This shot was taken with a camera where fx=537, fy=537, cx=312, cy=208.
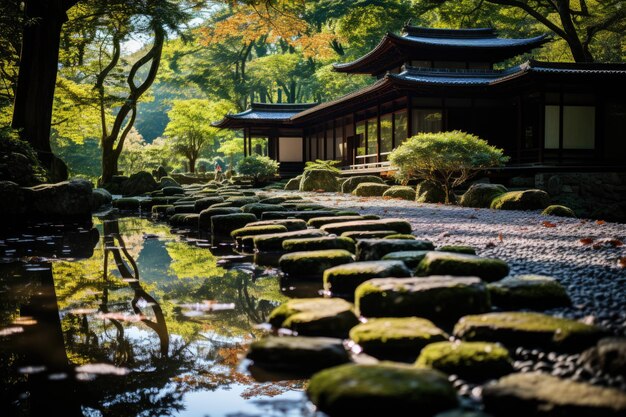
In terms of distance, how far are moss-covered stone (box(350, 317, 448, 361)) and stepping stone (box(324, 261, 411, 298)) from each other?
0.93 meters

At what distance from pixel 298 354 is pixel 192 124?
3202 centimetres

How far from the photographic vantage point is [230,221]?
795 cm

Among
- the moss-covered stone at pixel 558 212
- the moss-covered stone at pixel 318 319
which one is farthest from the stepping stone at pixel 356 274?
the moss-covered stone at pixel 558 212

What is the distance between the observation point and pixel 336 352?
2.52 metres

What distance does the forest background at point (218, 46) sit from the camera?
14898 millimetres

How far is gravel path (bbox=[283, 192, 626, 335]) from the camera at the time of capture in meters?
2.99

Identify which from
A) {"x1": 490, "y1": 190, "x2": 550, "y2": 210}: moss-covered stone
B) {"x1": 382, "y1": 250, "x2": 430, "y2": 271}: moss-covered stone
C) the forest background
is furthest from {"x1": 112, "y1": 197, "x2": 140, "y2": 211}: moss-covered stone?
{"x1": 382, "y1": 250, "x2": 430, "y2": 271}: moss-covered stone

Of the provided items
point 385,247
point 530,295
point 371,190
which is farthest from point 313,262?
point 371,190

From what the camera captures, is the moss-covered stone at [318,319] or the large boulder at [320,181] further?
the large boulder at [320,181]

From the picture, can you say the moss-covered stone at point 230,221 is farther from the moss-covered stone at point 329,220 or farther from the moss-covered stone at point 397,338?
the moss-covered stone at point 397,338

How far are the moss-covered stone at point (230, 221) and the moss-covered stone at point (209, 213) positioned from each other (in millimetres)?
453

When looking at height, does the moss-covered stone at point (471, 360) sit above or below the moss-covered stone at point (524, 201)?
below

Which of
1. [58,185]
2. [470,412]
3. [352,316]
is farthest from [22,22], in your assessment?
[470,412]

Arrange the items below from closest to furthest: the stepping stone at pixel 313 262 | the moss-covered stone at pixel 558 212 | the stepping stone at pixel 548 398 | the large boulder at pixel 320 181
→ the stepping stone at pixel 548 398 < the stepping stone at pixel 313 262 < the moss-covered stone at pixel 558 212 < the large boulder at pixel 320 181
